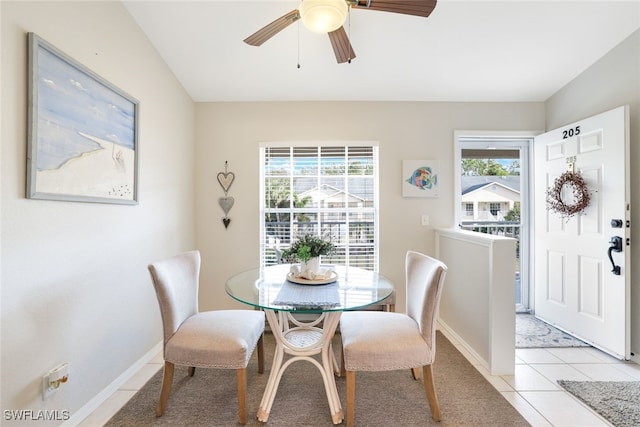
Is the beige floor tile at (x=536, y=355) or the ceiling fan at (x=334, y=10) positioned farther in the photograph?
the beige floor tile at (x=536, y=355)

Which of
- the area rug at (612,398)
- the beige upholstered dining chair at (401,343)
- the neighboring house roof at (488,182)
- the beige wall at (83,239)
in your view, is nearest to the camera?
the beige wall at (83,239)

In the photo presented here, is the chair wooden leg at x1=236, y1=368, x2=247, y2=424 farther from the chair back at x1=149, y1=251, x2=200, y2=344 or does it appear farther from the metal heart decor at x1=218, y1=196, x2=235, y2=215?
the metal heart decor at x1=218, y1=196, x2=235, y2=215

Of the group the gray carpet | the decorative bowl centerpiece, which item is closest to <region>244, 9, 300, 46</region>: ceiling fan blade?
the decorative bowl centerpiece

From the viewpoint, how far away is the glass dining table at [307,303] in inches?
59.0

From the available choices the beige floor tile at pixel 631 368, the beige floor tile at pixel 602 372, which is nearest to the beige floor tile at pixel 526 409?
the beige floor tile at pixel 602 372

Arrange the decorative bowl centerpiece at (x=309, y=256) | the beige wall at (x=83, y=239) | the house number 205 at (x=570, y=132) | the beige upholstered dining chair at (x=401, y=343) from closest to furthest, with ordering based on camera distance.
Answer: the beige wall at (x=83, y=239) → the beige upholstered dining chair at (x=401, y=343) → the decorative bowl centerpiece at (x=309, y=256) → the house number 205 at (x=570, y=132)

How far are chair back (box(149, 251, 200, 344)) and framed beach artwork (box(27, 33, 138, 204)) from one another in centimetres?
59

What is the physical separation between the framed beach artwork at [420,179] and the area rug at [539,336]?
5.13 feet

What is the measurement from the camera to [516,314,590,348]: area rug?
2518mm

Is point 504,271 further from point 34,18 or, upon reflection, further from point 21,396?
point 34,18

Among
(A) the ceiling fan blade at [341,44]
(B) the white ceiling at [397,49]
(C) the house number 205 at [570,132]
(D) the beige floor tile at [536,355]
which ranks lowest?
(D) the beige floor tile at [536,355]

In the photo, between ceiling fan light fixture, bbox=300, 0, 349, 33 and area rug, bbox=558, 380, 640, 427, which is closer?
ceiling fan light fixture, bbox=300, 0, 349, 33

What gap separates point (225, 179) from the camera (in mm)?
3088

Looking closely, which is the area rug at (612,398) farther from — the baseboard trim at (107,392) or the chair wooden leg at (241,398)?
the baseboard trim at (107,392)
